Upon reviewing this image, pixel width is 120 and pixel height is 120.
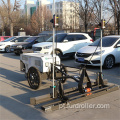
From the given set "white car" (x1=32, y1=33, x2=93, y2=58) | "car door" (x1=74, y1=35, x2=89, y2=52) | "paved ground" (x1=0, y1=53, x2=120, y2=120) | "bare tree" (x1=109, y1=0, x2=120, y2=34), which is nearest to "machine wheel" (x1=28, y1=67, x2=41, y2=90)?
"paved ground" (x1=0, y1=53, x2=120, y2=120)

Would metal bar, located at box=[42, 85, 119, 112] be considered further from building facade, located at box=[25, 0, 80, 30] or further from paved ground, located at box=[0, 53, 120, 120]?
building facade, located at box=[25, 0, 80, 30]

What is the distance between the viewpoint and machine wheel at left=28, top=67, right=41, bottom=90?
6227mm

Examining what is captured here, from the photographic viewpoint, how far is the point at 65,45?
42.7 ft

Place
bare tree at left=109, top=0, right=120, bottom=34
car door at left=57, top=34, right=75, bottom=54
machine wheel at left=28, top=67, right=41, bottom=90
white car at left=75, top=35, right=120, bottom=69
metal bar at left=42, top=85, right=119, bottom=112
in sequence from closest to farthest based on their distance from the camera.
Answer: metal bar at left=42, top=85, right=119, bottom=112 → machine wheel at left=28, top=67, right=41, bottom=90 → white car at left=75, top=35, right=120, bottom=69 → car door at left=57, top=34, right=75, bottom=54 → bare tree at left=109, top=0, right=120, bottom=34

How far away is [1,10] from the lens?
4369cm

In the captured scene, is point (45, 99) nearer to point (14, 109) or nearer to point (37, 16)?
point (14, 109)

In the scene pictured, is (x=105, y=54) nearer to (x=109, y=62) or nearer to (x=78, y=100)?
(x=109, y=62)

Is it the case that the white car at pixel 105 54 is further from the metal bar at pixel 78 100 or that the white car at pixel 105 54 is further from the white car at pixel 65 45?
the metal bar at pixel 78 100

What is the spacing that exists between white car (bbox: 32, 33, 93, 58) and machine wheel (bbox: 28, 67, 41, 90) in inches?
225

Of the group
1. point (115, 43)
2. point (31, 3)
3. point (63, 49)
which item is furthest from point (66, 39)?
point (31, 3)

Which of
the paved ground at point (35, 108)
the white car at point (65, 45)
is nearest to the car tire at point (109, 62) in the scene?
the paved ground at point (35, 108)

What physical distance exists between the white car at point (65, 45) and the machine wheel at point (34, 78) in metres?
5.71

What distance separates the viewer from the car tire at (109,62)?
32.1ft

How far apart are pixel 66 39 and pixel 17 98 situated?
820cm
